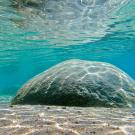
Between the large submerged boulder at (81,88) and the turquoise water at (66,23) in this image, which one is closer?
the large submerged boulder at (81,88)

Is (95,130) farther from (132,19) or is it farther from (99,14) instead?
(132,19)

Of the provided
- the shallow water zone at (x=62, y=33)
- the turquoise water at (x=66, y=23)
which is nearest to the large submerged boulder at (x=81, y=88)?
the shallow water zone at (x=62, y=33)

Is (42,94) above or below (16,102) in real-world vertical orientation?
above

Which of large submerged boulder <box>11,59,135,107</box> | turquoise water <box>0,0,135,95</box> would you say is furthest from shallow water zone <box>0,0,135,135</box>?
Result: large submerged boulder <box>11,59,135,107</box>

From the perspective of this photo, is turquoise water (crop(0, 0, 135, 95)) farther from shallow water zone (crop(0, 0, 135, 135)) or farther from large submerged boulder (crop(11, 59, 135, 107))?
large submerged boulder (crop(11, 59, 135, 107))

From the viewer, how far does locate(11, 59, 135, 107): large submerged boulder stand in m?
8.95

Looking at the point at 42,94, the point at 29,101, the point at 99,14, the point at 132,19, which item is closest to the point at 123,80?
the point at 42,94

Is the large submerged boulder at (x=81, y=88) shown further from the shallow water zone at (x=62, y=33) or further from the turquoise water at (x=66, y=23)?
the turquoise water at (x=66, y=23)

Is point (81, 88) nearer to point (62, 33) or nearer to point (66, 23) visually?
point (66, 23)

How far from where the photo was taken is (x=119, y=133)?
388 centimetres

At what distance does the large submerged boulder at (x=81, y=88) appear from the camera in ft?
29.4

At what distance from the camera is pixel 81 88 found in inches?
364

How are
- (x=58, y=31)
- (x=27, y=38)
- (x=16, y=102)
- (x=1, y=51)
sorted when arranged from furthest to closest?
(x=1, y=51), (x=27, y=38), (x=58, y=31), (x=16, y=102)

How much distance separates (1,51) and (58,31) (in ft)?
43.6
